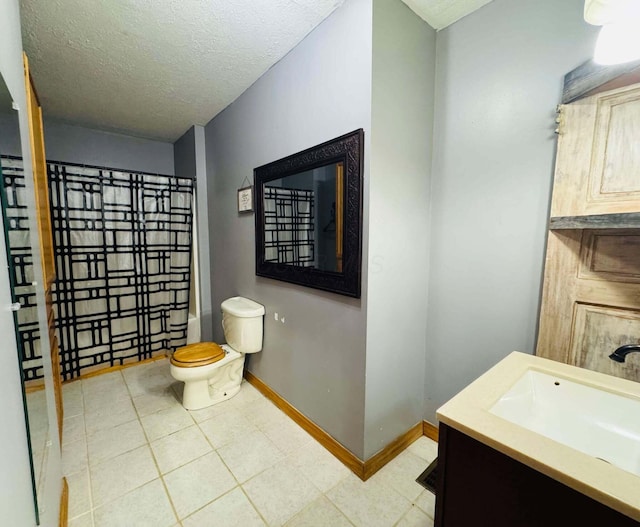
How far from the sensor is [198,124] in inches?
115

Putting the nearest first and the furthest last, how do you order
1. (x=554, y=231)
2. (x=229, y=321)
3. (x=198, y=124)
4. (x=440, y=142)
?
(x=554, y=231), (x=440, y=142), (x=229, y=321), (x=198, y=124)

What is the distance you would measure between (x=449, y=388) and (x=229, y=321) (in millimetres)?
1667

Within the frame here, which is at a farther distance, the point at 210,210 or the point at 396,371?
the point at 210,210

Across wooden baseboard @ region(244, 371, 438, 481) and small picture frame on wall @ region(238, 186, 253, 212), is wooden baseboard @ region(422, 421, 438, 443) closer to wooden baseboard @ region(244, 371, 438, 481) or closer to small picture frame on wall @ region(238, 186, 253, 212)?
Answer: wooden baseboard @ region(244, 371, 438, 481)

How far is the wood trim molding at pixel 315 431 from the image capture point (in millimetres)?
1577

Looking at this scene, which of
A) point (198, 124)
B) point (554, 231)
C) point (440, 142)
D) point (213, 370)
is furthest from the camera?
point (198, 124)

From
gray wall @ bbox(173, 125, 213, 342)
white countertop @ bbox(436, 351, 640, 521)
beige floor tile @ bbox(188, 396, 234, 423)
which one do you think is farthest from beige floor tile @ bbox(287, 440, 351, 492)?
gray wall @ bbox(173, 125, 213, 342)

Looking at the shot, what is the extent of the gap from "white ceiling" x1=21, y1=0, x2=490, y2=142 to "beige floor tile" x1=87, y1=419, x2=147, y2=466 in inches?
97.7

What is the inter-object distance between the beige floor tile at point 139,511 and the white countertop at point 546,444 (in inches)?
56.3

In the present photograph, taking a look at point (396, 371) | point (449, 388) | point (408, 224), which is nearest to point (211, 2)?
point (408, 224)

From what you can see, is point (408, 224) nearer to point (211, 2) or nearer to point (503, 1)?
point (503, 1)

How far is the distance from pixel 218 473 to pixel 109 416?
3.59ft

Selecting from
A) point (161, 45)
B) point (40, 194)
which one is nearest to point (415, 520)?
point (40, 194)

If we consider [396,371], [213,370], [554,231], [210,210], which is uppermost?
[210,210]
